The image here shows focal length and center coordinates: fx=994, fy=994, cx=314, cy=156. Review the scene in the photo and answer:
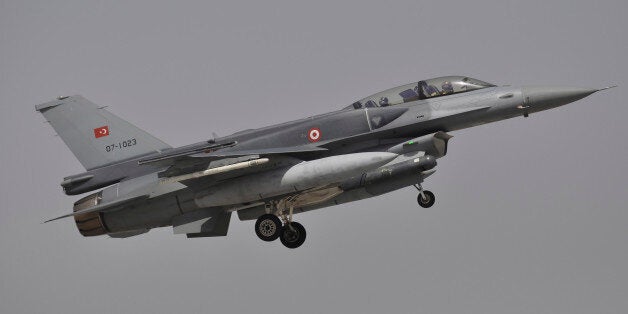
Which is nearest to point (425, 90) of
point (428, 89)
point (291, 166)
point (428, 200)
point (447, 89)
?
point (428, 89)

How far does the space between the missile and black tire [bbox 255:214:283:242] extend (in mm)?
582

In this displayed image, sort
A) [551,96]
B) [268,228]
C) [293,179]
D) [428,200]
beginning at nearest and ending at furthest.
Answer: [293,179], [551,96], [268,228], [428,200]

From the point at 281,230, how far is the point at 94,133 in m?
4.89

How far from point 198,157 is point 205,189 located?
4.04ft

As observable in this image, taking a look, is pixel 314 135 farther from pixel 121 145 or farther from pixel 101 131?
pixel 101 131

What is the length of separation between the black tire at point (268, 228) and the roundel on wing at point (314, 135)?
1.76m

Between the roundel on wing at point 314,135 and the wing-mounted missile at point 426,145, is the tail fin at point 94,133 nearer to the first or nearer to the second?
the roundel on wing at point 314,135

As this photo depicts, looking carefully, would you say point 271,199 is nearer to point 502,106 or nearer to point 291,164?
point 291,164

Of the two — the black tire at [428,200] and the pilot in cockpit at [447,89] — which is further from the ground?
the pilot in cockpit at [447,89]

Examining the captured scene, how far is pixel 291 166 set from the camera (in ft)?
63.4

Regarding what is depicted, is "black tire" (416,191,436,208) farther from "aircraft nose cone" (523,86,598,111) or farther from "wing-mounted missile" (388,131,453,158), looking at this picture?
"aircraft nose cone" (523,86,598,111)

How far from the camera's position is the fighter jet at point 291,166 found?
19.4m

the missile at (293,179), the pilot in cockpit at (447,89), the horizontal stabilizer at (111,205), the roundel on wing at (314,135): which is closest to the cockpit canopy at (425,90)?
the pilot in cockpit at (447,89)

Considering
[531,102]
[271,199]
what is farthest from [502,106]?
[271,199]
